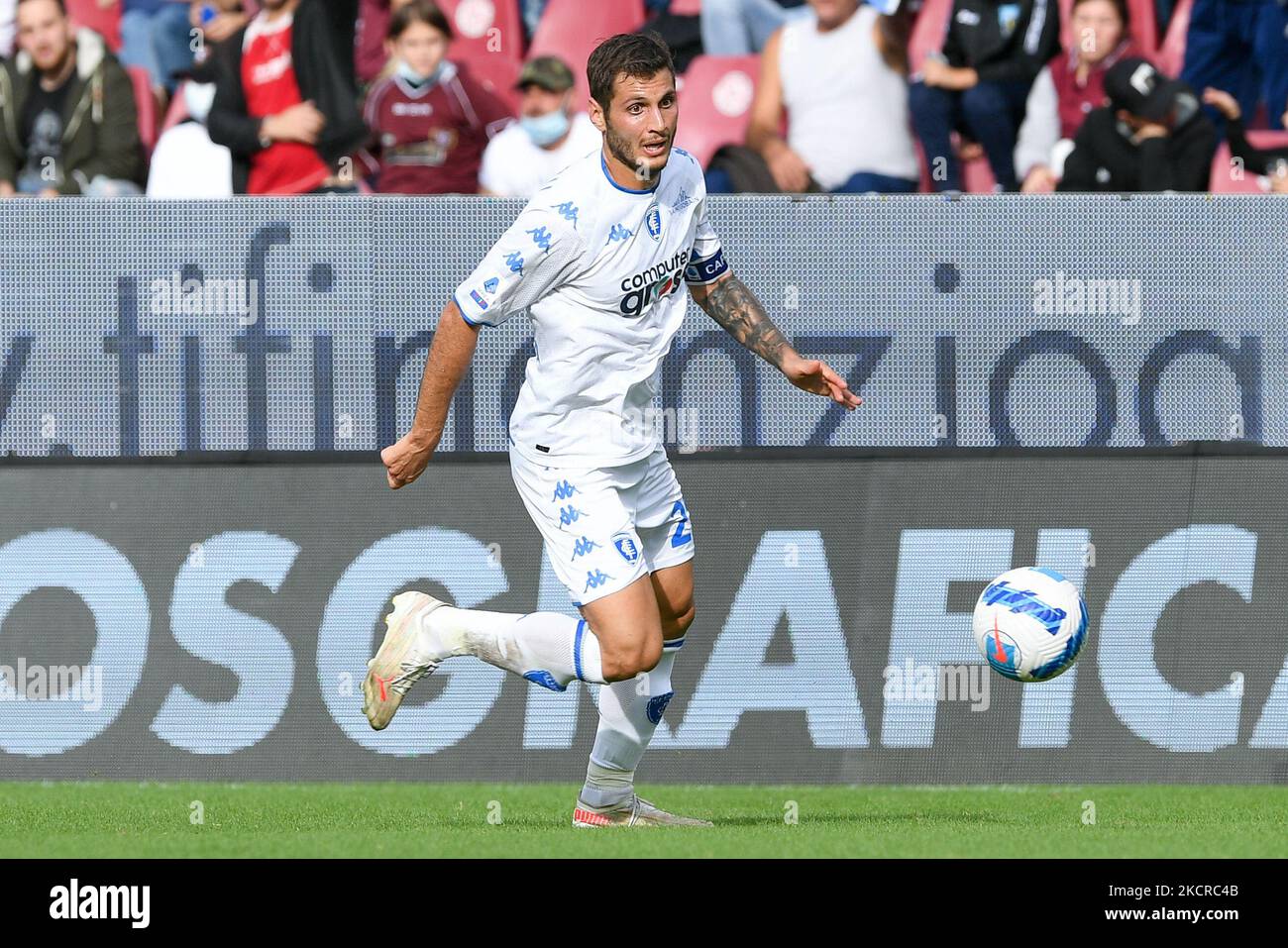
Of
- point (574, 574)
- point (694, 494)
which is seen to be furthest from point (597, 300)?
point (694, 494)

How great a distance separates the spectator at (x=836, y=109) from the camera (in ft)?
31.0

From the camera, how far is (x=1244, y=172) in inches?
377

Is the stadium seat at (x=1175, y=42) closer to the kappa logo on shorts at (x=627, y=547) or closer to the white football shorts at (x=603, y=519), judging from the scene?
the white football shorts at (x=603, y=519)

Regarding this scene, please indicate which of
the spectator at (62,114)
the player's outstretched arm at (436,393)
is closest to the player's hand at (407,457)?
the player's outstretched arm at (436,393)

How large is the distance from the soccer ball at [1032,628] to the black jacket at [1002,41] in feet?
13.0

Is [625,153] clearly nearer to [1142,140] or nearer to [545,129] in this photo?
[545,129]

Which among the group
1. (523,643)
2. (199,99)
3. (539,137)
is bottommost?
(523,643)

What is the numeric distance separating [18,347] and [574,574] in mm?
3311

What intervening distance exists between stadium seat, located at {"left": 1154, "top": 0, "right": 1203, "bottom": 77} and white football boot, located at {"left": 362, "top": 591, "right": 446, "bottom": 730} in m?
5.34

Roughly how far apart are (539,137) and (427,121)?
580mm

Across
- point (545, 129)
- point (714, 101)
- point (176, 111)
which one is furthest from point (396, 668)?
point (176, 111)

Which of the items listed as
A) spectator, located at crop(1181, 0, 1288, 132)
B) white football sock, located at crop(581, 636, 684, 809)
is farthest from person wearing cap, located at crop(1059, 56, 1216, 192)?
white football sock, located at crop(581, 636, 684, 809)

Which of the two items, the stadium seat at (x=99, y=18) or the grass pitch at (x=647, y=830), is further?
the stadium seat at (x=99, y=18)

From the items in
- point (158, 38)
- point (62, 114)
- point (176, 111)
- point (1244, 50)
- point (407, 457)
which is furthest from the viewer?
point (158, 38)
